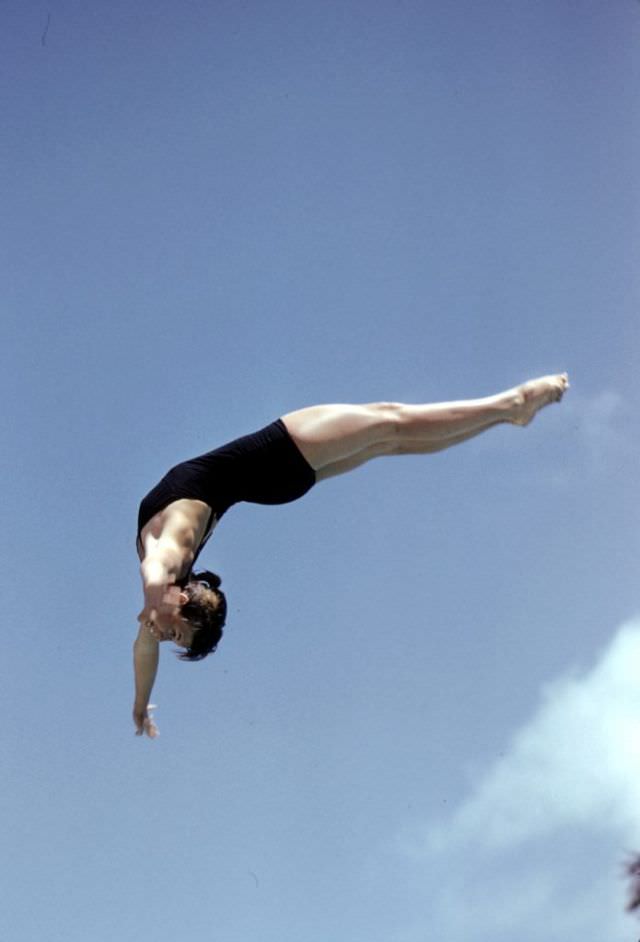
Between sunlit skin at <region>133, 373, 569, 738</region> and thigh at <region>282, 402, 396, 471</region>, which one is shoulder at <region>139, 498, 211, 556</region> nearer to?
sunlit skin at <region>133, 373, 569, 738</region>

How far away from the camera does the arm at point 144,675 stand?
876cm

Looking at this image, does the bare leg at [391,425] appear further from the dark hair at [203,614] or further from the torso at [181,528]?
the dark hair at [203,614]

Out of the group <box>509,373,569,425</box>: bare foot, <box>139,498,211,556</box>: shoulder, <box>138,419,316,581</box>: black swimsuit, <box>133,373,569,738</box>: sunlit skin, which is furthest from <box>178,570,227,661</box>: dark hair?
<box>509,373,569,425</box>: bare foot

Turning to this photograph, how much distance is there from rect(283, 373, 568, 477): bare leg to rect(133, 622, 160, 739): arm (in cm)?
189

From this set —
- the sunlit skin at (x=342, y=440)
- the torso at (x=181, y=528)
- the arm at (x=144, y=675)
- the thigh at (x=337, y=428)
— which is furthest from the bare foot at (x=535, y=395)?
the arm at (x=144, y=675)

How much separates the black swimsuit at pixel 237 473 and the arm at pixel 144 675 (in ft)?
2.75

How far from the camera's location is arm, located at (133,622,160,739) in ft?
28.8

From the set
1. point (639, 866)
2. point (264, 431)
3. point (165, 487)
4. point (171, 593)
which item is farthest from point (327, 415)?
point (639, 866)

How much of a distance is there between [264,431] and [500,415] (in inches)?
75.0

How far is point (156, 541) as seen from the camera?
847cm

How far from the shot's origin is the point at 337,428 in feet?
29.0

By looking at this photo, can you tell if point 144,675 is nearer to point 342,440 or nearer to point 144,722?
point 144,722

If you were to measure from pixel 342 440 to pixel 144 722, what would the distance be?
8.93 ft

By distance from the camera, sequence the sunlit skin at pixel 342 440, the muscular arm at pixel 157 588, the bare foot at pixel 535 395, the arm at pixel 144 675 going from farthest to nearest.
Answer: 1. the bare foot at pixel 535 395
2. the arm at pixel 144 675
3. the sunlit skin at pixel 342 440
4. the muscular arm at pixel 157 588
